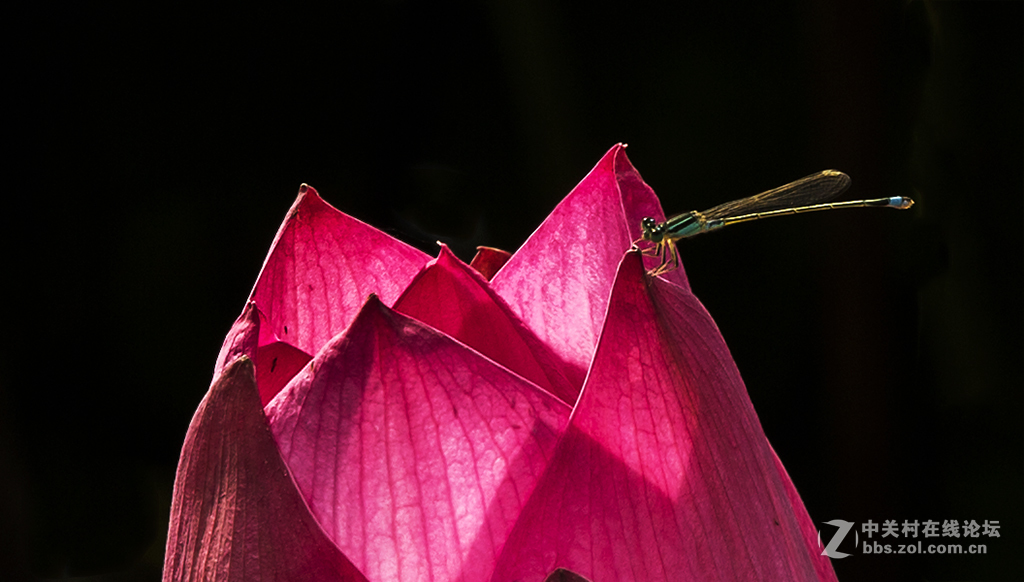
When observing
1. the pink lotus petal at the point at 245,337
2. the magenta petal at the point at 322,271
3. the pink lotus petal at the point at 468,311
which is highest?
the magenta petal at the point at 322,271

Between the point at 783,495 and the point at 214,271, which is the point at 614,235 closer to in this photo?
the point at 783,495

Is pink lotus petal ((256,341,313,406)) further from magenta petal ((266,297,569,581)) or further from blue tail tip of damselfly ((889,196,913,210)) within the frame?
blue tail tip of damselfly ((889,196,913,210))

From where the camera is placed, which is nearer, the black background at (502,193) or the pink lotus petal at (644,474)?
the pink lotus petal at (644,474)

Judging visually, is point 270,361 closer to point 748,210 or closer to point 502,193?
point 748,210

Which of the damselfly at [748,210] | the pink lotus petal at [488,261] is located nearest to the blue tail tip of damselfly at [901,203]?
the damselfly at [748,210]

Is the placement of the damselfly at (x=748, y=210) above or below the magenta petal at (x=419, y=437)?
above

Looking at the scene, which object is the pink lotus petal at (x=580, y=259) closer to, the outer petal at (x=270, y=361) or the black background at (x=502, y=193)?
the outer petal at (x=270, y=361)

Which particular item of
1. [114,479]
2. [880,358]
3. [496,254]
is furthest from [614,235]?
[114,479]

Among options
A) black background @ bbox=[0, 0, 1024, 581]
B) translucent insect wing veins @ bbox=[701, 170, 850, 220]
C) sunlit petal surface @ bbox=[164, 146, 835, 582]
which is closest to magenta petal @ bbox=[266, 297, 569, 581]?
sunlit petal surface @ bbox=[164, 146, 835, 582]
